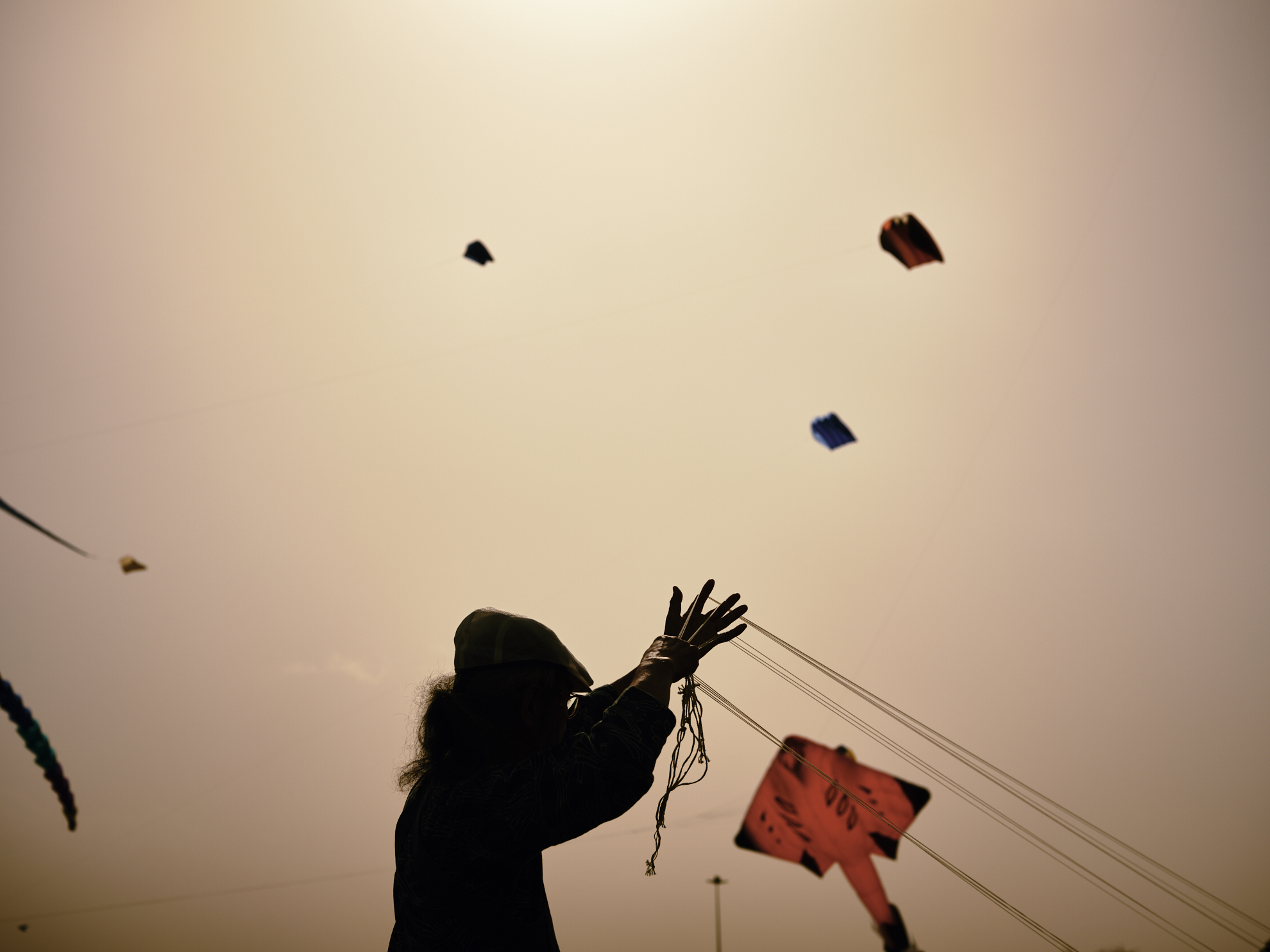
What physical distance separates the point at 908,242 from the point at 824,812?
10.2 m

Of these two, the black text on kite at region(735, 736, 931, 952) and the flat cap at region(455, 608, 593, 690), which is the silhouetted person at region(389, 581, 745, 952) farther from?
the black text on kite at region(735, 736, 931, 952)

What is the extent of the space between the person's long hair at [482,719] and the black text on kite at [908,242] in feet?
33.7

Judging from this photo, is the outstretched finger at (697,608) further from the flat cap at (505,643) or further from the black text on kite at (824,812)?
the black text on kite at (824,812)

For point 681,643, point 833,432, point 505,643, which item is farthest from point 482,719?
point 833,432

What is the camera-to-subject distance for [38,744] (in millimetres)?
14258

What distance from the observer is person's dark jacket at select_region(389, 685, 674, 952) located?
1618 mm

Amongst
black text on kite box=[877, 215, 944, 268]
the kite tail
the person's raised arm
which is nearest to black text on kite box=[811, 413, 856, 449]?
black text on kite box=[877, 215, 944, 268]

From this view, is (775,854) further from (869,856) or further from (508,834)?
(508,834)

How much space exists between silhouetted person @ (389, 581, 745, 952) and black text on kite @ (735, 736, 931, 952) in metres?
11.5

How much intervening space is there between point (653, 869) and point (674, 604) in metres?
0.91

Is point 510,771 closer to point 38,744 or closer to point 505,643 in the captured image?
point 505,643

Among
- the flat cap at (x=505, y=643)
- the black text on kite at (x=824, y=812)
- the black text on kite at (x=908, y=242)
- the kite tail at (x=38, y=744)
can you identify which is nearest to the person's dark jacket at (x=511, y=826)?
the flat cap at (x=505, y=643)

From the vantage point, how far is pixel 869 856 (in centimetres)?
1361

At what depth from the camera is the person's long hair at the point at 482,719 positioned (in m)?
1.94
